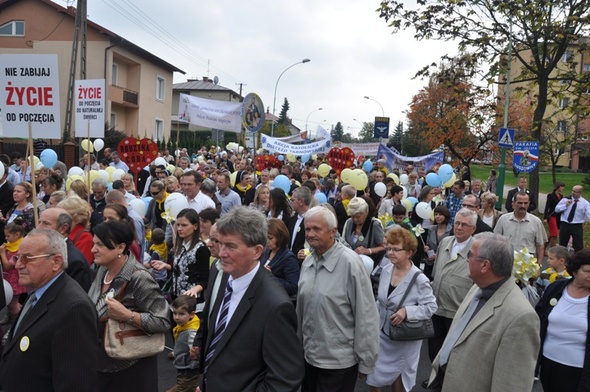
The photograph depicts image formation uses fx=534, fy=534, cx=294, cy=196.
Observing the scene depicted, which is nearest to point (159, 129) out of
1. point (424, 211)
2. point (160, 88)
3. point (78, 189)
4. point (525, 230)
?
point (160, 88)

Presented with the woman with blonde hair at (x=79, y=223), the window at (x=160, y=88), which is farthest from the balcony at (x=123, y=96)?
the woman with blonde hair at (x=79, y=223)

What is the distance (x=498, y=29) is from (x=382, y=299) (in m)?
15.6

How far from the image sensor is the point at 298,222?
6449mm

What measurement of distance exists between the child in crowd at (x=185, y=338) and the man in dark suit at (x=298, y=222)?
174cm

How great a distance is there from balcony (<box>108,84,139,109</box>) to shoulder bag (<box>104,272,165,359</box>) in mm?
29895

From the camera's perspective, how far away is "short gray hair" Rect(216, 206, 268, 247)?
9.29 ft

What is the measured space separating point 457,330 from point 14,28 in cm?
3412

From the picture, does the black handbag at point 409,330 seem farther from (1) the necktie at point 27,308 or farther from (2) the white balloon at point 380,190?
(2) the white balloon at point 380,190

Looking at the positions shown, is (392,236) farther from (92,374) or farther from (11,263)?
(11,263)

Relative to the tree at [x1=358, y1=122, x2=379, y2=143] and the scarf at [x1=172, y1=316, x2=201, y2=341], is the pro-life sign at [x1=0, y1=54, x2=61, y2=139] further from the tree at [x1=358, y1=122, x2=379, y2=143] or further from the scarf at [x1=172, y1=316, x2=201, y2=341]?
the tree at [x1=358, y1=122, x2=379, y2=143]

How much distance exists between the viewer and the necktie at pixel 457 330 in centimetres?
340

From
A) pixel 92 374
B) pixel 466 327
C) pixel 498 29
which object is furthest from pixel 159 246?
pixel 498 29

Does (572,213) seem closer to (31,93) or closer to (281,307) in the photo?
(31,93)

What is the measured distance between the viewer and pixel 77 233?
5.27 meters
